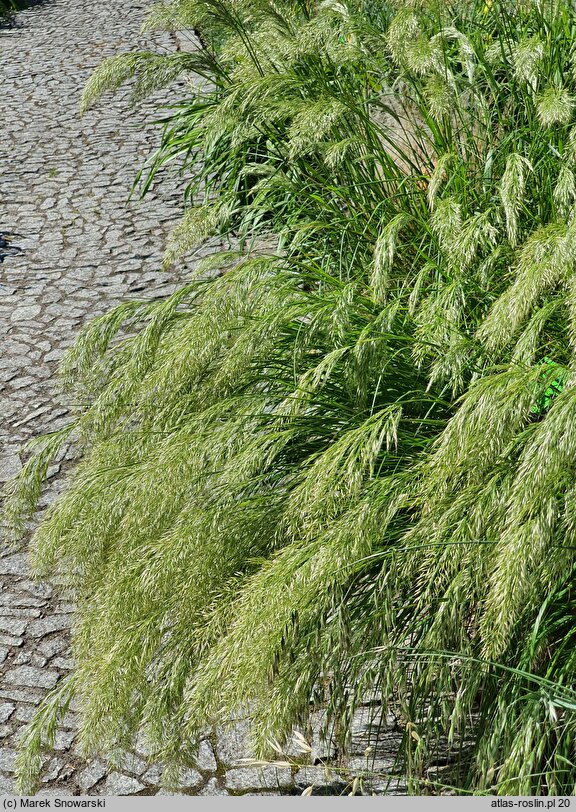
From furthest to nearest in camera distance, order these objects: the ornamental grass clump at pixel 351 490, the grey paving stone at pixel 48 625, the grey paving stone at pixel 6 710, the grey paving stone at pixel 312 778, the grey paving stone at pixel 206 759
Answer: the grey paving stone at pixel 48 625, the grey paving stone at pixel 6 710, the grey paving stone at pixel 206 759, the grey paving stone at pixel 312 778, the ornamental grass clump at pixel 351 490

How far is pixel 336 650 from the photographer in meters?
1.74

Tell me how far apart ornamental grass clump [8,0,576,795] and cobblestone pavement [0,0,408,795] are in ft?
1.04

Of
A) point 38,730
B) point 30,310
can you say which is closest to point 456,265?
point 38,730

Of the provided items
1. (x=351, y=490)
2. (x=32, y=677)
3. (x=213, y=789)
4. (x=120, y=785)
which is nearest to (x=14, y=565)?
(x=32, y=677)

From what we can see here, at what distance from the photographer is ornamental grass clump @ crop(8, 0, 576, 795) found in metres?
1.69

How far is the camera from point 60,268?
5.45 m

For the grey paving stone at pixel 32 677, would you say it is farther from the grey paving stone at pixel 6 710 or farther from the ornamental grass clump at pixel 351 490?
the ornamental grass clump at pixel 351 490

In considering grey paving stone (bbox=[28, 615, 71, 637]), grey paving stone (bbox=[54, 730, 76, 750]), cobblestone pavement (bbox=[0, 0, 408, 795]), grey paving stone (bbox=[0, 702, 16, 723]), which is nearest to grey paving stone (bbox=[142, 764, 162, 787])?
cobblestone pavement (bbox=[0, 0, 408, 795])

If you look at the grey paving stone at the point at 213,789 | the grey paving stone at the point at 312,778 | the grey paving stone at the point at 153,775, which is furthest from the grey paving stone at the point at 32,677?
the grey paving stone at the point at 312,778

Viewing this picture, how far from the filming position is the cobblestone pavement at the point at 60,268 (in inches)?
94.5

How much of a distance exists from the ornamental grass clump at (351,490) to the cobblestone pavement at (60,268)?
316mm

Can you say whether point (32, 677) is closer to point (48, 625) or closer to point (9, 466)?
point (48, 625)
